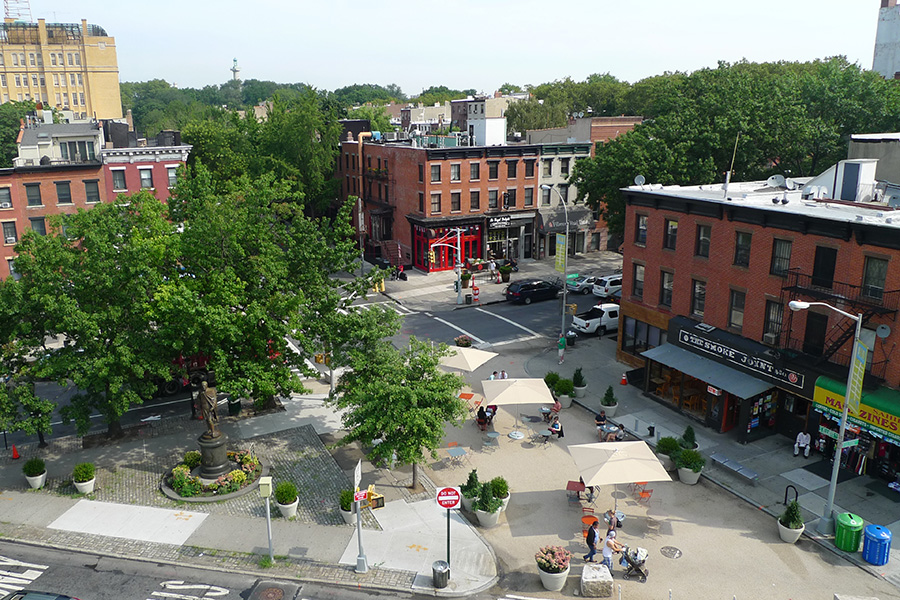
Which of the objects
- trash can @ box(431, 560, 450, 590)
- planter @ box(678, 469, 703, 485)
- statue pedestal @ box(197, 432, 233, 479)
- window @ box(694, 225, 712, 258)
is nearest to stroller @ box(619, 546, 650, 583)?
trash can @ box(431, 560, 450, 590)

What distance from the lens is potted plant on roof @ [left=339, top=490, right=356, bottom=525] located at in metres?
22.2

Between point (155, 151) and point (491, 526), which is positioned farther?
point (155, 151)

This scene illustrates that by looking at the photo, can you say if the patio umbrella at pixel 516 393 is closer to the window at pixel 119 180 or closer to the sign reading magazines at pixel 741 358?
the sign reading magazines at pixel 741 358

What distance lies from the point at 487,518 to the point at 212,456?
10.5 meters

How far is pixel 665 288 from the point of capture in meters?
34.0

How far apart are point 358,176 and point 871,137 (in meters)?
47.4

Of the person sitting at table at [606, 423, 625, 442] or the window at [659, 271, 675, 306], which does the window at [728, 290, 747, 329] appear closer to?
the window at [659, 271, 675, 306]

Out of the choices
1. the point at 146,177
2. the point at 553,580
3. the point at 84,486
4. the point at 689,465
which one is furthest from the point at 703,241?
the point at 146,177

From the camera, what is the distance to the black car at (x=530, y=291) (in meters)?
48.8

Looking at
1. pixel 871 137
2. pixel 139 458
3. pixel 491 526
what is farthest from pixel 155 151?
pixel 871 137

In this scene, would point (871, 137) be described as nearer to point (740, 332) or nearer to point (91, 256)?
point (740, 332)

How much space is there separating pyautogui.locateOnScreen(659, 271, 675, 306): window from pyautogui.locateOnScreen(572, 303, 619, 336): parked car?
7.52 m

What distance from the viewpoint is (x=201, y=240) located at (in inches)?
1036

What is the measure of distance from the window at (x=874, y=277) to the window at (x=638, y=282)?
11943 millimetres
